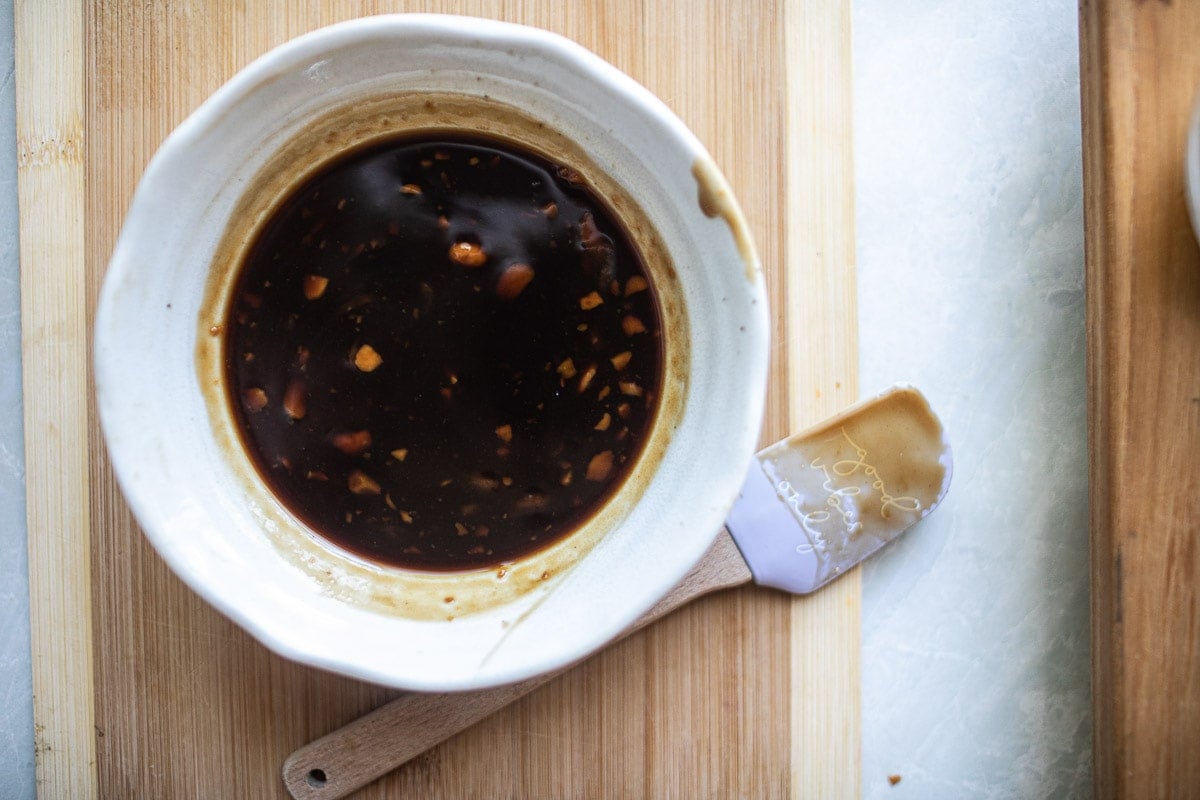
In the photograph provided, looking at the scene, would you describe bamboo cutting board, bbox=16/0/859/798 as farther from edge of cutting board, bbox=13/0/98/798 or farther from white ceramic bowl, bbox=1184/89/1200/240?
white ceramic bowl, bbox=1184/89/1200/240

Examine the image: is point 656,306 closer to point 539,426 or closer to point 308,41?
point 539,426

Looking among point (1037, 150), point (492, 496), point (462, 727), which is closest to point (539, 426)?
point (492, 496)

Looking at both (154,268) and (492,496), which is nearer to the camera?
(154,268)

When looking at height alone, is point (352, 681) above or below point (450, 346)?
below

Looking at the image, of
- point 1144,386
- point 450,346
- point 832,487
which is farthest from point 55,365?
point 1144,386

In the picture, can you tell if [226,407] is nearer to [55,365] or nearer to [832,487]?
[55,365]

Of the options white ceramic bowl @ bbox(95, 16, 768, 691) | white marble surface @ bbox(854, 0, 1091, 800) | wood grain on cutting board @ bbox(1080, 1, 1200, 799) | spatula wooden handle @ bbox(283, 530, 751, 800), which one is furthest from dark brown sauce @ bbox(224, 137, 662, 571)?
wood grain on cutting board @ bbox(1080, 1, 1200, 799)

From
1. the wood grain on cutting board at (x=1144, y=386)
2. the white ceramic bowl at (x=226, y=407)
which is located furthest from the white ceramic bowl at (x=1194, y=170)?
the white ceramic bowl at (x=226, y=407)
